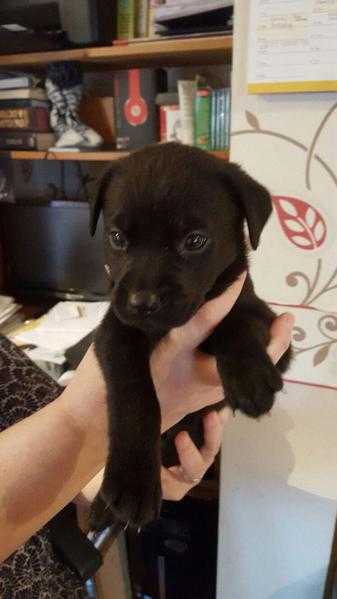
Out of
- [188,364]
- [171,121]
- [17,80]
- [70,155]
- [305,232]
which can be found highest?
[17,80]

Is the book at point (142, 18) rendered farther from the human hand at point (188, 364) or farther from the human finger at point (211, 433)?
the human finger at point (211, 433)

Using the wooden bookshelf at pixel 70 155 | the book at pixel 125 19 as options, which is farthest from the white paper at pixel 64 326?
the book at pixel 125 19

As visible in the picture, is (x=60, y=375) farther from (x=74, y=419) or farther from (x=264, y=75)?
(x=264, y=75)

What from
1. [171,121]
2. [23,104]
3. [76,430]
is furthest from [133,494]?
[23,104]

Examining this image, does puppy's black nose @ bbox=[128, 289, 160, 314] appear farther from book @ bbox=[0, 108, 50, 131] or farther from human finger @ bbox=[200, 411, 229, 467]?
book @ bbox=[0, 108, 50, 131]

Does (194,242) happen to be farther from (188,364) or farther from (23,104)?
(23,104)
